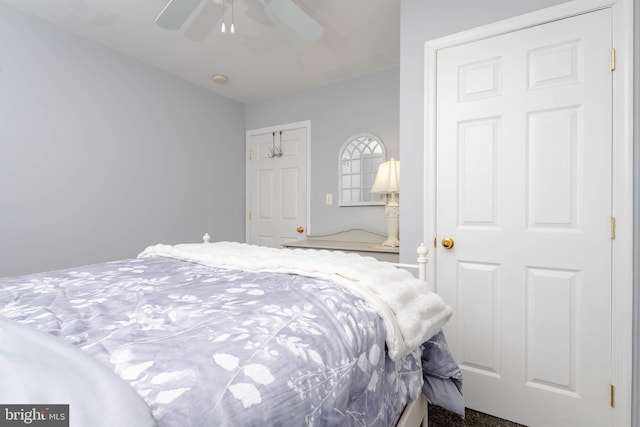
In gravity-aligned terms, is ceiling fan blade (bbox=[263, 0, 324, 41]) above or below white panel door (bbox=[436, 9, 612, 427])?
above

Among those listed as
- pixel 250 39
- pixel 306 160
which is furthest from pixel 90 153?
pixel 306 160

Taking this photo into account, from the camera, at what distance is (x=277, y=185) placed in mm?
3758

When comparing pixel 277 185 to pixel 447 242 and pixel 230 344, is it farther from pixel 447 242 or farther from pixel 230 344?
pixel 230 344

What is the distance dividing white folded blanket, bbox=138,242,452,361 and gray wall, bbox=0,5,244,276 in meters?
1.73

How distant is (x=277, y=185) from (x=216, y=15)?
1897 mm

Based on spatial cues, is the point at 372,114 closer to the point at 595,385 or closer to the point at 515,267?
the point at 515,267

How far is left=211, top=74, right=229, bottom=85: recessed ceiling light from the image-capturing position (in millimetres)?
3172

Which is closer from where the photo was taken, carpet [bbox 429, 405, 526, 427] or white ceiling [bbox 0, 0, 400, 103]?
carpet [bbox 429, 405, 526, 427]

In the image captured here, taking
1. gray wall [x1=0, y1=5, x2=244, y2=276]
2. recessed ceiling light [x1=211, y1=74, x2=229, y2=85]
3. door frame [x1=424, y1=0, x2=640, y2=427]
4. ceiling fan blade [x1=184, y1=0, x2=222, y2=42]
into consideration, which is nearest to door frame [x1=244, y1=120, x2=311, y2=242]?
gray wall [x1=0, y1=5, x2=244, y2=276]

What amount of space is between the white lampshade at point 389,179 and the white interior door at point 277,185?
1059 millimetres

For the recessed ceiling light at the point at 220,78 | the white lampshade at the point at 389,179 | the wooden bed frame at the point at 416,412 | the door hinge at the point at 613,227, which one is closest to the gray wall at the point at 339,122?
the white lampshade at the point at 389,179

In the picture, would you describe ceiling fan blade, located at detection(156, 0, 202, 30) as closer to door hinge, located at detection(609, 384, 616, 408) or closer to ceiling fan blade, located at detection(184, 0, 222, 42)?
ceiling fan blade, located at detection(184, 0, 222, 42)

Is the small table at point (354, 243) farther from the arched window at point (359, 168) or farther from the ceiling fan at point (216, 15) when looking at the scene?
the ceiling fan at point (216, 15)

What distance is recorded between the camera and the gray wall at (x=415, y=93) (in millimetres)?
1840
